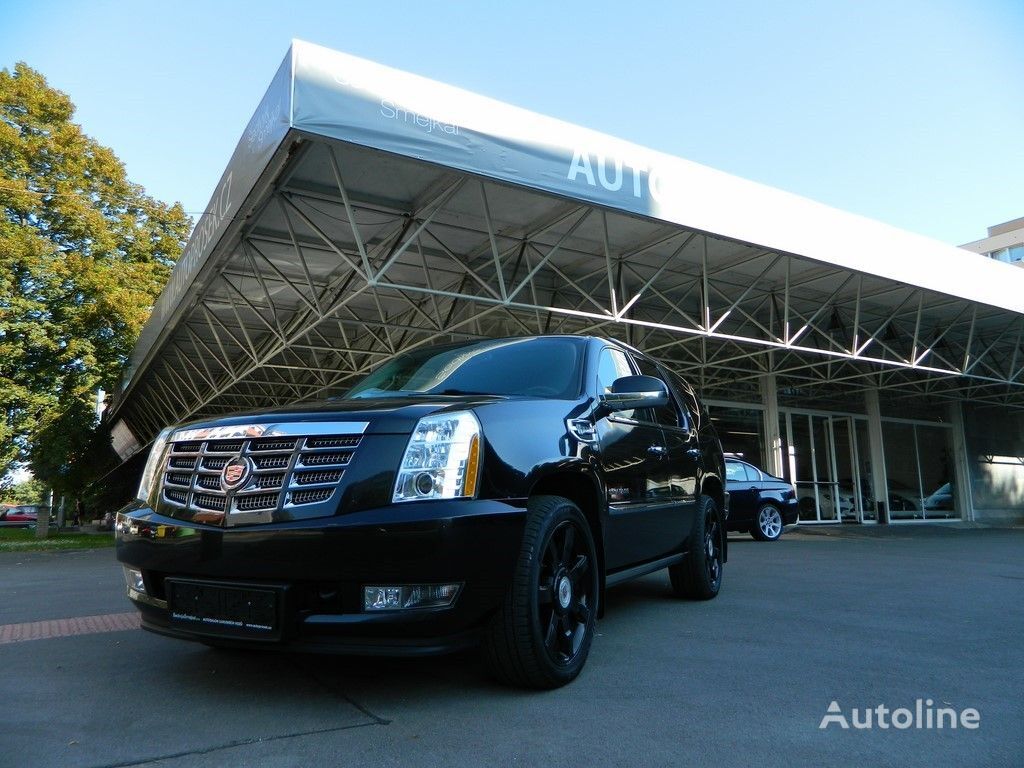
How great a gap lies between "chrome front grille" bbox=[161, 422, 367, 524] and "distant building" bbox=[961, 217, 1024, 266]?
246 ft

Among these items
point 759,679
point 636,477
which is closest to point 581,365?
point 636,477

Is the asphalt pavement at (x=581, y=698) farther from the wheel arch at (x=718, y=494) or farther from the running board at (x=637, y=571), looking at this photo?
the wheel arch at (x=718, y=494)

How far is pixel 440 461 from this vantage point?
2.98 meters

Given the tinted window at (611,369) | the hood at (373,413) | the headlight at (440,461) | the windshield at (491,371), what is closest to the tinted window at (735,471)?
the tinted window at (611,369)

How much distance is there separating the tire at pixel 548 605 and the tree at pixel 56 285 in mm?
19688

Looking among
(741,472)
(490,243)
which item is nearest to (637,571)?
(490,243)

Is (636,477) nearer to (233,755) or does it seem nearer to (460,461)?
(460,461)

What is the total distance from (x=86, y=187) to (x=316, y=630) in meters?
24.9

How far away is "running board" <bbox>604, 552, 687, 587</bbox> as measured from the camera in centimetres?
405

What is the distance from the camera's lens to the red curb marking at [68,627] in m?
4.78

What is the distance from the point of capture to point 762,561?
9328 millimetres

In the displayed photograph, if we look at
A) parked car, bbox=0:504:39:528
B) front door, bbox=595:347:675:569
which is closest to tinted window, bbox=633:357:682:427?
front door, bbox=595:347:675:569

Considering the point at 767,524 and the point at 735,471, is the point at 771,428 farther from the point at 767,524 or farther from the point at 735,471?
the point at 735,471

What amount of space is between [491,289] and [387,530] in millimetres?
9870
